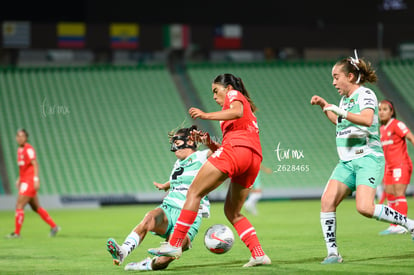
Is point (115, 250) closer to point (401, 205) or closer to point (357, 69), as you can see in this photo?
point (357, 69)

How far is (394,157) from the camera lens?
13109 mm

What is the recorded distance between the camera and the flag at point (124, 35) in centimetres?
2992

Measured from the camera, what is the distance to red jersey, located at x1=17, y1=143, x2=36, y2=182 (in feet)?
48.1

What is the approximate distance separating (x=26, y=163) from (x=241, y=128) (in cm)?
788

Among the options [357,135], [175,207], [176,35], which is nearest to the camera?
[357,135]

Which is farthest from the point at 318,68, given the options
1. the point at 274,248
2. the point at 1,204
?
the point at 274,248

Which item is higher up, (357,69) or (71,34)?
(357,69)

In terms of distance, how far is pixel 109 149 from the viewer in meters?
28.4

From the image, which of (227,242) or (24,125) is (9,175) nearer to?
(24,125)

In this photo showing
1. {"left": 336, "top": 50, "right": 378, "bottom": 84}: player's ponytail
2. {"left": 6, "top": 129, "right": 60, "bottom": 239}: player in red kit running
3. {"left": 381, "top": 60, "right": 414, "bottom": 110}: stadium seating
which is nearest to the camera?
{"left": 336, "top": 50, "right": 378, "bottom": 84}: player's ponytail

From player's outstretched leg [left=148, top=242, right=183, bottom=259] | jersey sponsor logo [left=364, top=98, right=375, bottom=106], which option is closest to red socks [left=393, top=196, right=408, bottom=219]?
jersey sponsor logo [left=364, top=98, right=375, bottom=106]

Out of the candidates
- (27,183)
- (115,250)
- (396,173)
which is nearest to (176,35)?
(27,183)

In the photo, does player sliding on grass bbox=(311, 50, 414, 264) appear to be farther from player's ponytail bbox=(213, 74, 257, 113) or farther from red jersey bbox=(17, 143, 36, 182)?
red jersey bbox=(17, 143, 36, 182)

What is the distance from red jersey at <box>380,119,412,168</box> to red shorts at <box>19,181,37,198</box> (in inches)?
264
